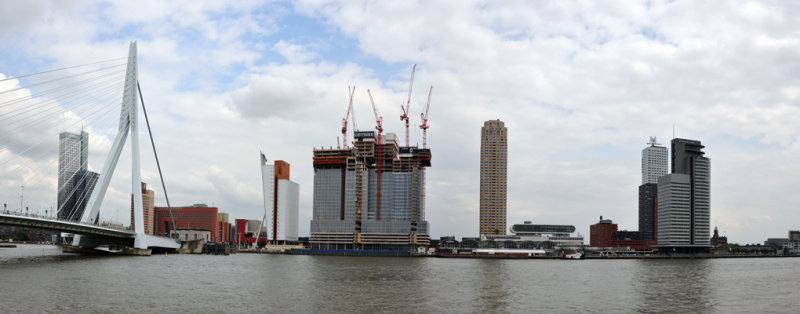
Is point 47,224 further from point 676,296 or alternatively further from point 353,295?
point 676,296

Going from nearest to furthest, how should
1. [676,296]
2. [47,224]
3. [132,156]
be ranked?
[676,296] < [47,224] < [132,156]

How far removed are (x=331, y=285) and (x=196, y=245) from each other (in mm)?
113444

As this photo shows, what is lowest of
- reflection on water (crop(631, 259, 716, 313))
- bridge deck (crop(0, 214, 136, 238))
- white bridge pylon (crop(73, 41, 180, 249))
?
reflection on water (crop(631, 259, 716, 313))

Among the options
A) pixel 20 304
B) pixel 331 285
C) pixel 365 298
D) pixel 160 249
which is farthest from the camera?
pixel 160 249

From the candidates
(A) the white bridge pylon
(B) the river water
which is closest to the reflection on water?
(B) the river water

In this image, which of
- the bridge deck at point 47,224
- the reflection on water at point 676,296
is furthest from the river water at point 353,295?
the bridge deck at point 47,224

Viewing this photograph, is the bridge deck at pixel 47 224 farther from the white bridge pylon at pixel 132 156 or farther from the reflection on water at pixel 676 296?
the reflection on water at pixel 676 296

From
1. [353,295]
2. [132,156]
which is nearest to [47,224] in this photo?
[132,156]

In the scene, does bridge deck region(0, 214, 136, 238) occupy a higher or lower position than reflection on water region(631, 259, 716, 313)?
higher

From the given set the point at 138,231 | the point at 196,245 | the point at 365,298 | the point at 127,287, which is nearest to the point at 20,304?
the point at 127,287

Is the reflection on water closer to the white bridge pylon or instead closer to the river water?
the river water

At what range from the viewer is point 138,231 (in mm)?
108812

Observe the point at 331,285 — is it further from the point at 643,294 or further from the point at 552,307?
the point at 643,294

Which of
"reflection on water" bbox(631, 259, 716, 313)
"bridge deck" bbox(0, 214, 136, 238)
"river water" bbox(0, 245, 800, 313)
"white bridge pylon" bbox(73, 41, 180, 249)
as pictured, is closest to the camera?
"river water" bbox(0, 245, 800, 313)
